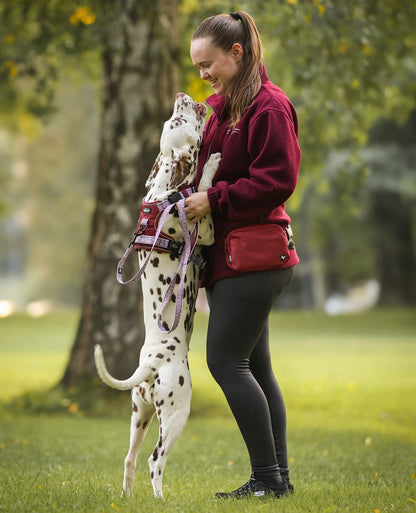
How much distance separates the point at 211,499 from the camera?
430 centimetres

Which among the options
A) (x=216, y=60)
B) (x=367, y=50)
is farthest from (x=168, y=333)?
(x=367, y=50)

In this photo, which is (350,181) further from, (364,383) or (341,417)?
(341,417)

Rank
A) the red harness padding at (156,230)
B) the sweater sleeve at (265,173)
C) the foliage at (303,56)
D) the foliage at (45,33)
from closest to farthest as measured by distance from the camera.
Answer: the sweater sleeve at (265,173)
the red harness padding at (156,230)
the foliage at (303,56)
the foliage at (45,33)

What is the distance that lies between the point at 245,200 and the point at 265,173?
0.53 ft

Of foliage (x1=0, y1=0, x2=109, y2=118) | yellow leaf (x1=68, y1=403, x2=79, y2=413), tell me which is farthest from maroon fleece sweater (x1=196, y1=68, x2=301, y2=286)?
yellow leaf (x1=68, y1=403, x2=79, y2=413)

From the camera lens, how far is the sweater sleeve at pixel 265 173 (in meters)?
3.91

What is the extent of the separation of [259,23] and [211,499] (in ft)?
22.2

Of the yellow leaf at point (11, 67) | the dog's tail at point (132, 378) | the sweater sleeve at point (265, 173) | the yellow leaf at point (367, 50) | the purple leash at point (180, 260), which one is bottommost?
the dog's tail at point (132, 378)

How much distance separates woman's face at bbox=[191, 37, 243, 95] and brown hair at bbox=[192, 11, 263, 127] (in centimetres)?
2

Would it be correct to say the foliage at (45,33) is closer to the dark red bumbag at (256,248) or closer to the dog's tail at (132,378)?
the dark red bumbag at (256,248)

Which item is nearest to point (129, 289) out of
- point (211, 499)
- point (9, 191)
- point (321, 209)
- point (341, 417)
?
point (341, 417)

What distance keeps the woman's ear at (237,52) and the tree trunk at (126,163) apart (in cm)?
521

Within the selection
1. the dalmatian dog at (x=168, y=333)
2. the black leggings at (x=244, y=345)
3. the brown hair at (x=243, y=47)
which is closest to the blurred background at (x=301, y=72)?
the brown hair at (x=243, y=47)

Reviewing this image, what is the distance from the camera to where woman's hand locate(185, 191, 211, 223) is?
13.3 ft
